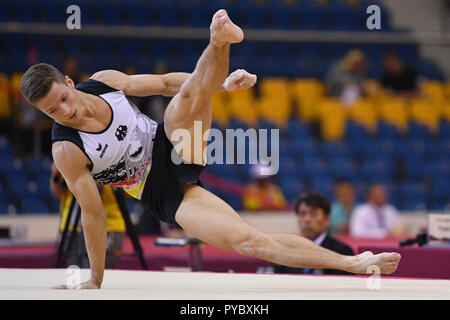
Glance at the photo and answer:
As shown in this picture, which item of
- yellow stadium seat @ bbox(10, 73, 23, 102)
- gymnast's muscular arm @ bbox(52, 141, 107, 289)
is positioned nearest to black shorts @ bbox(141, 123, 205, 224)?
gymnast's muscular arm @ bbox(52, 141, 107, 289)

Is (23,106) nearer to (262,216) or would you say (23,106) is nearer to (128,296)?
(262,216)

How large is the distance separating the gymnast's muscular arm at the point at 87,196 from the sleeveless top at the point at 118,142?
0.04 m

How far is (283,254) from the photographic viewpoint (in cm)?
288

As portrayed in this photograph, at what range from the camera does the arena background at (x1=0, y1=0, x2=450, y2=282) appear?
767cm

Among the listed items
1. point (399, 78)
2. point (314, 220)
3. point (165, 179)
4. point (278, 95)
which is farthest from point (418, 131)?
point (165, 179)

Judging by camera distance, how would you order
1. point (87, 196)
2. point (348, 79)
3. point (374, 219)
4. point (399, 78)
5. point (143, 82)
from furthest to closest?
1. point (399, 78)
2. point (348, 79)
3. point (374, 219)
4. point (143, 82)
5. point (87, 196)

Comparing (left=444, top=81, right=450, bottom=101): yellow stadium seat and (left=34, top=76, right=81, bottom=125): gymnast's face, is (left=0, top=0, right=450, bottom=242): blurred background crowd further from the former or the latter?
(left=34, top=76, right=81, bottom=125): gymnast's face

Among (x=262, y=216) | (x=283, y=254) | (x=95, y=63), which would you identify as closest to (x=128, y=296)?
(x=283, y=254)

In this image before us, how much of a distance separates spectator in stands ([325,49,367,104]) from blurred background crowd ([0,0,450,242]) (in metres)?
0.02

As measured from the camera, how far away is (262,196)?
24.9 feet

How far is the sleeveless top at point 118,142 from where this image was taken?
3088 millimetres

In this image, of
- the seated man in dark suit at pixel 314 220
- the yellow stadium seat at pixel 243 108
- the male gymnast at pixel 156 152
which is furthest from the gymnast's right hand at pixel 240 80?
the yellow stadium seat at pixel 243 108

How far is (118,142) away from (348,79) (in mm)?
6484

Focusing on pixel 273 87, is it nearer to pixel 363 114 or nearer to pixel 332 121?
pixel 332 121
